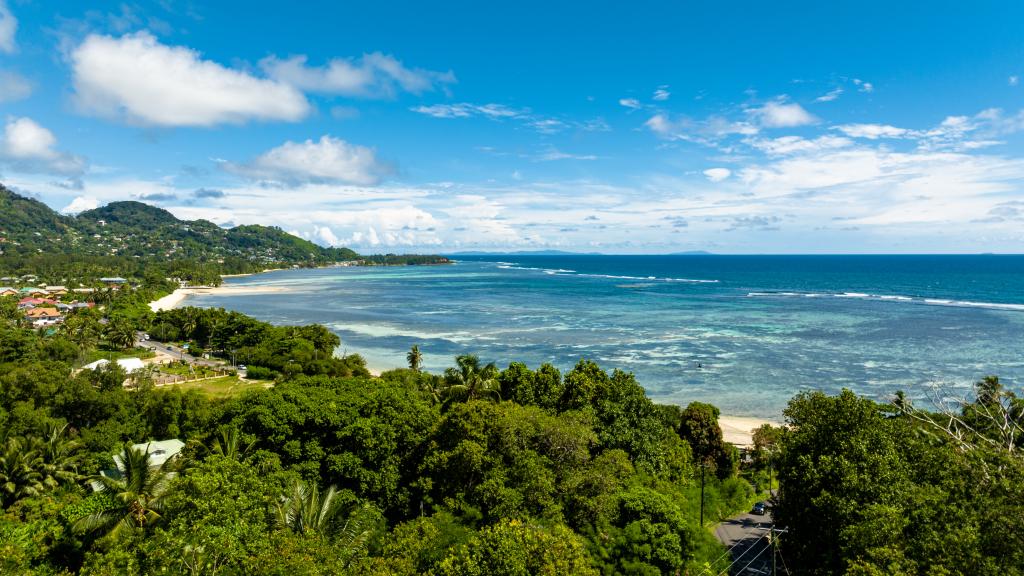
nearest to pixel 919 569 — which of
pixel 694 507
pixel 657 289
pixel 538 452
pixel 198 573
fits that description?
pixel 538 452

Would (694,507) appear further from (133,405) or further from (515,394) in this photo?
(133,405)

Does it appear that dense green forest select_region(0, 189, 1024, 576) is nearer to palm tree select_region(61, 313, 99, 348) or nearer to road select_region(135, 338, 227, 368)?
road select_region(135, 338, 227, 368)

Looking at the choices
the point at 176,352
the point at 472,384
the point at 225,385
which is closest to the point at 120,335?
the point at 176,352

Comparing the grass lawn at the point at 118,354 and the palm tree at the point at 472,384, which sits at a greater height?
the palm tree at the point at 472,384

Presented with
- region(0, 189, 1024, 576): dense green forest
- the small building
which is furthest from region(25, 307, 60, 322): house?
the small building

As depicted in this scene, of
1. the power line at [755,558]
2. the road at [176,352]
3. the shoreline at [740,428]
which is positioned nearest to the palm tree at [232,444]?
the power line at [755,558]

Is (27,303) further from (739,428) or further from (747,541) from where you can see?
(747,541)

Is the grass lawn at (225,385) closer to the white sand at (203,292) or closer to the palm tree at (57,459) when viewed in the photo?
the palm tree at (57,459)

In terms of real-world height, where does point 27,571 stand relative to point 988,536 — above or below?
below
